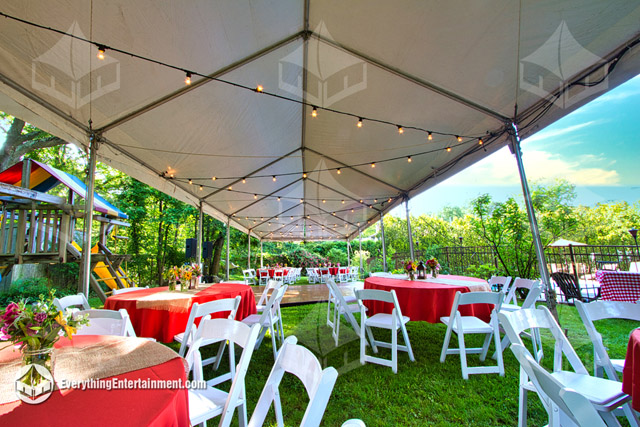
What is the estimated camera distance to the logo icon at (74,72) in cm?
259

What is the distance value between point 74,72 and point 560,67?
5.42 metres

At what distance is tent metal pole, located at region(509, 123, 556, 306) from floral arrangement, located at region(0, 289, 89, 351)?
4649 mm

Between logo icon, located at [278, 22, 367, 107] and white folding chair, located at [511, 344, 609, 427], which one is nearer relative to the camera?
white folding chair, located at [511, 344, 609, 427]

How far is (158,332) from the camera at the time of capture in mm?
2789

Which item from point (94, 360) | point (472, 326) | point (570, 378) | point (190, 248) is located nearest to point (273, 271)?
point (190, 248)

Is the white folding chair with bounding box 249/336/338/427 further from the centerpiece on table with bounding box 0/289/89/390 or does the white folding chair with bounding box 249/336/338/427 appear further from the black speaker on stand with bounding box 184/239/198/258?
the black speaker on stand with bounding box 184/239/198/258

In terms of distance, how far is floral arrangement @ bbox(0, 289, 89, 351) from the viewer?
977mm

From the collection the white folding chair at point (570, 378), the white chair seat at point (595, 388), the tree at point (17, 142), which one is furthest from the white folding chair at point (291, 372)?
the tree at point (17, 142)

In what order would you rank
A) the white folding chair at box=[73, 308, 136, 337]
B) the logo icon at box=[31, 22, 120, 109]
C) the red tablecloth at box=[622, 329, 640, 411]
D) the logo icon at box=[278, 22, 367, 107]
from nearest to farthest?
the red tablecloth at box=[622, 329, 640, 411] < the white folding chair at box=[73, 308, 136, 337] < the logo icon at box=[31, 22, 120, 109] < the logo icon at box=[278, 22, 367, 107]

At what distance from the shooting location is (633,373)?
46.8 inches

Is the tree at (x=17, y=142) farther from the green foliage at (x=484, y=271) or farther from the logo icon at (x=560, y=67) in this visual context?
the green foliage at (x=484, y=271)

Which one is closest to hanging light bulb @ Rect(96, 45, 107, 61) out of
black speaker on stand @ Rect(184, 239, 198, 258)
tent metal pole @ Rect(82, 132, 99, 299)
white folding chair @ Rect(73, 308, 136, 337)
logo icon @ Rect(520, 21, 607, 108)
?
tent metal pole @ Rect(82, 132, 99, 299)

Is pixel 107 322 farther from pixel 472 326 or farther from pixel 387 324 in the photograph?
pixel 472 326

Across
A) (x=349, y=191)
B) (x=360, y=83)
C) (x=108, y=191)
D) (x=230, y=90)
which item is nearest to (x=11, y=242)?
(x=230, y=90)
